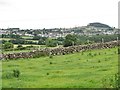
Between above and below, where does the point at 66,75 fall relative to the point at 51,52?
below

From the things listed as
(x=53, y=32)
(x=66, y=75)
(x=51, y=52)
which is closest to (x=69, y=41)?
(x=51, y=52)

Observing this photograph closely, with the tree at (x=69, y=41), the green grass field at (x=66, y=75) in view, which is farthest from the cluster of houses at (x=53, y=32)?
the green grass field at (x=66, y=75)

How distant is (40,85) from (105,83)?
152 inches

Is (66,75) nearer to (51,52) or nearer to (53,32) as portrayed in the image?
(51,52)

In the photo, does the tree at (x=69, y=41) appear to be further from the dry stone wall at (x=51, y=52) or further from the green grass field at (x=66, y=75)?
the green grass field at (x=66, y=75)

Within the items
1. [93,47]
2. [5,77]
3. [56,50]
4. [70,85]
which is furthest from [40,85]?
[93,47]

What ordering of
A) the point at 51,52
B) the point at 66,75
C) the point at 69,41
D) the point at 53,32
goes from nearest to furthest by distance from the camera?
the point at 66,75 → the point at 51,52 → the point at 69,41 → the point at 53,32

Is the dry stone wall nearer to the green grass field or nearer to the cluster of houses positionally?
the green grass field

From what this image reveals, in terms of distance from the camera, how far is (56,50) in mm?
42938

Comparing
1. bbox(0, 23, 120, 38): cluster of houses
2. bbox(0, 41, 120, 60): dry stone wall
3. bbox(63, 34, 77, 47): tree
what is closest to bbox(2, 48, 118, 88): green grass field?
bbox(0, 41, 120, 60): dry stone wall

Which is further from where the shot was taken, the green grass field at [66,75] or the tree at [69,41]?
→ the tree at [69,41]

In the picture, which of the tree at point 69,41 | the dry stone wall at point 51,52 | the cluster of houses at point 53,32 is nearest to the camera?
the dry stone wall at point 51,52

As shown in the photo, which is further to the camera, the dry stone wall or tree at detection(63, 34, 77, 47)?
tree at detection(63, 34, 77, 47)

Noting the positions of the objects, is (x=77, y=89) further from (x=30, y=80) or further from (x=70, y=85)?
(x=30, y=80)
